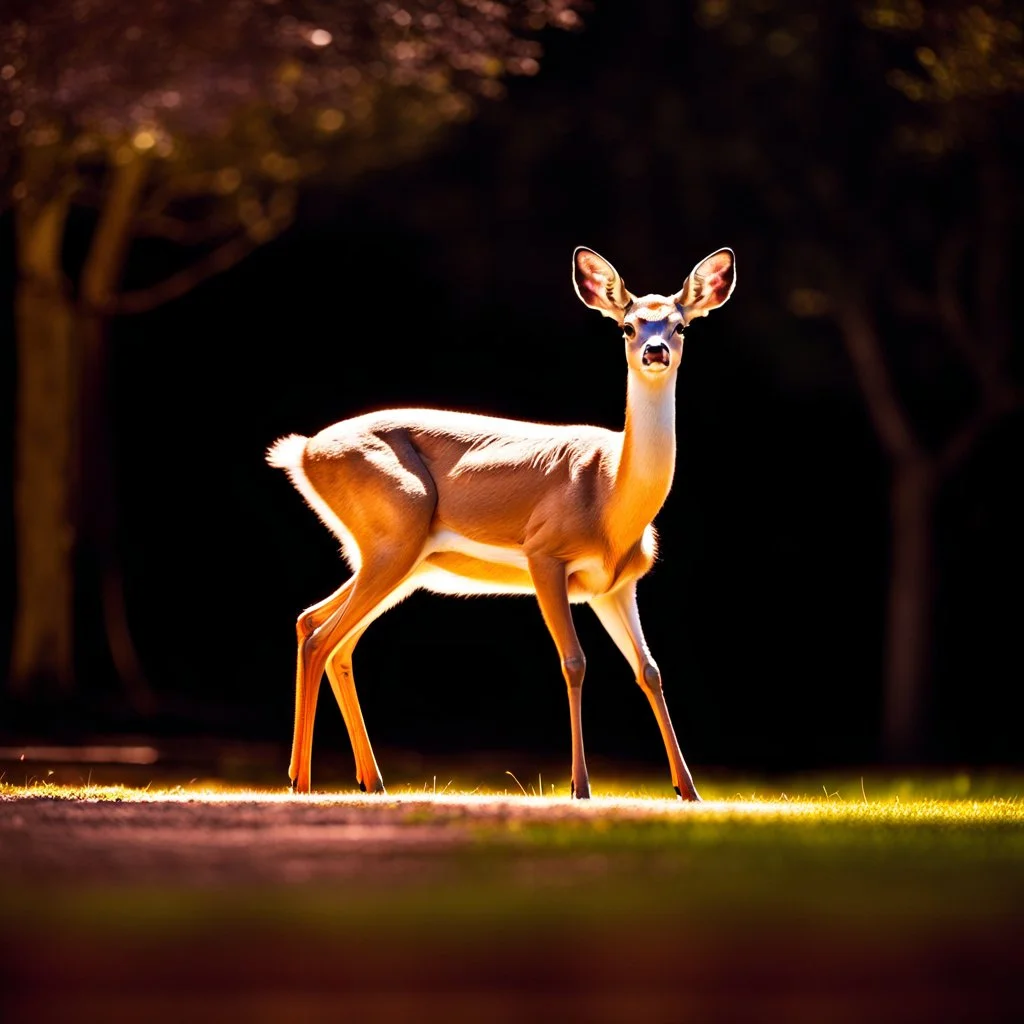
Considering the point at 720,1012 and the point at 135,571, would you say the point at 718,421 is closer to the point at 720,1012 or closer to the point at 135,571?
the point at 135,571

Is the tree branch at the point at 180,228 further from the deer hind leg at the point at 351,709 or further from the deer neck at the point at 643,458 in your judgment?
the deer neck at the point at 643,458

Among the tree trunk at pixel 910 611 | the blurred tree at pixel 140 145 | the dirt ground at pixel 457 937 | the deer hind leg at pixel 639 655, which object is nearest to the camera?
the dirt ground at pixel 457 937

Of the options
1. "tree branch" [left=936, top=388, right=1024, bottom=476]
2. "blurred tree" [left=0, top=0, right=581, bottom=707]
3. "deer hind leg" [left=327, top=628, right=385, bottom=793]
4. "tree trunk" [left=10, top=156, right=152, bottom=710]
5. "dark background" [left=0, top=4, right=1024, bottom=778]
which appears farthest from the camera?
"dark background" [left=0, top=4, right=1024, bottom=778]

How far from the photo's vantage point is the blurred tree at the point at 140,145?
60.8 feet

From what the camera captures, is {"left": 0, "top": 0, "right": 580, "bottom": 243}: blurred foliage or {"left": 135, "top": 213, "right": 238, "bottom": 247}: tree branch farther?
{"left": 135, "top": 213, "right": 238, "bottom": 247}: tree branch

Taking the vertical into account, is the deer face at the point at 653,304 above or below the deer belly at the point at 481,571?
above

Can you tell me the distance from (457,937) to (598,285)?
18.2ft

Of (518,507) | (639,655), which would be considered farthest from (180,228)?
(639,655)

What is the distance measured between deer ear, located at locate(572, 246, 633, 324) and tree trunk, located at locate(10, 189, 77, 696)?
1271 centimetres

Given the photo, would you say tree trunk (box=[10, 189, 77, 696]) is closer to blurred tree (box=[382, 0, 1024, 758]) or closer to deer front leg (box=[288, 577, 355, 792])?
blurred tree (box=[382, 0, 1024, 758])

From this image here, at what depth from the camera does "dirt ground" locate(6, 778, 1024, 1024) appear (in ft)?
16.4

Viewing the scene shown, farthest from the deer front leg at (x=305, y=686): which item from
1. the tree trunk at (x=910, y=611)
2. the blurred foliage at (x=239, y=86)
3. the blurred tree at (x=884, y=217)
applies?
the tree trunk at (x=910, y=611)

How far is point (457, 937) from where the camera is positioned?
233 inches

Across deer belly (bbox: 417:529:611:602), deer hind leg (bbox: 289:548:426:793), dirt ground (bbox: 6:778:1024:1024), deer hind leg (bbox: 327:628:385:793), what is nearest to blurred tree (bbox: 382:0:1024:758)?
deer belly (bbox: 417:529:611:602)
